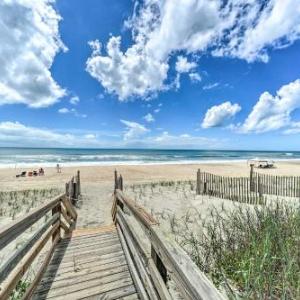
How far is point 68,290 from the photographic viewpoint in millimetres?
3006

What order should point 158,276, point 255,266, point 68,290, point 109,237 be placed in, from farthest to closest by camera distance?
1. point 109,237
2. point 68,290
3. point 255,266
4. point 158,276

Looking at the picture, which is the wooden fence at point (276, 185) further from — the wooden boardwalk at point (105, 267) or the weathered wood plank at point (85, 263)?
the weathered wood plank at point (85, 263)

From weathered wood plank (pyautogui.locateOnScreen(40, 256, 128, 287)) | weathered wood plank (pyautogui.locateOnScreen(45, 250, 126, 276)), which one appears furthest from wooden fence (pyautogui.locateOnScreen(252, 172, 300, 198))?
weathered wood plank (pyautogui.locateOnScreen(40, 256, 128, 287))

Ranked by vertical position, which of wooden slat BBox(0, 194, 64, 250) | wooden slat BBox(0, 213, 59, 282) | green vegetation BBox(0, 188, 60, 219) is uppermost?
wooden slat BBox(0, 194, 64, 250)

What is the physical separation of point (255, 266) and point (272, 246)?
731mm

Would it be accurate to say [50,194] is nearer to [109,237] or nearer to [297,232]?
[109,237]

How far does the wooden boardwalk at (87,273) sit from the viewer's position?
116 inches

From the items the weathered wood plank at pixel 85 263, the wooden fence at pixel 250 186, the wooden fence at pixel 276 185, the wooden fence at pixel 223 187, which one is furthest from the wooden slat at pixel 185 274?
the wooden fence at pixel 276 185

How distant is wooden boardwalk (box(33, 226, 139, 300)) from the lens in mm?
2951

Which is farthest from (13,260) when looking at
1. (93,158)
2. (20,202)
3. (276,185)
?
(93,158)

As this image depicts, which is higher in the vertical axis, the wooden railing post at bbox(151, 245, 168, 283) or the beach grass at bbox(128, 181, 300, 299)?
the wooden railing post at bbox(151, 245, 168, 283)

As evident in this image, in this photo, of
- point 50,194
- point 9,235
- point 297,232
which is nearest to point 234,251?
point 297,232

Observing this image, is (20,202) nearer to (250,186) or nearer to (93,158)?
(250,186)

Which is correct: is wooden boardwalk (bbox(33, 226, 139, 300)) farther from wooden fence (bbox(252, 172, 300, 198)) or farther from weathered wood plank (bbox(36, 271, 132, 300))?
wooden fence (bbox(252, 172, 300, 198))
